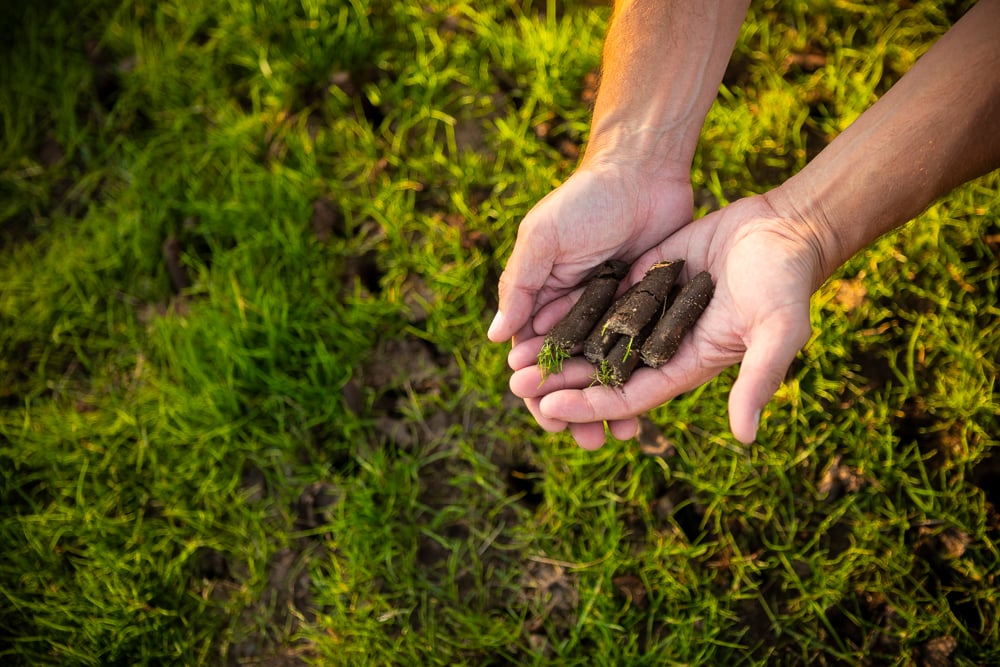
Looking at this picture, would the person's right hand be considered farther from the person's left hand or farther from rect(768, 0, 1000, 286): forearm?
rect(768, 0, 1000, 286): forearm

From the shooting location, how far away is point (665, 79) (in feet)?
8.69

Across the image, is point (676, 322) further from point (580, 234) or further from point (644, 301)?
point (580, 234)

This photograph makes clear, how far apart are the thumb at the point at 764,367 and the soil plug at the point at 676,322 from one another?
0.35 meters

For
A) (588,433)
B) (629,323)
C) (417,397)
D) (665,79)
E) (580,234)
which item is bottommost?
(417,397)

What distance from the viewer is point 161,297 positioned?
10.7 feet

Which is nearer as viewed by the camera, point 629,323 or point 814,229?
point 814,229

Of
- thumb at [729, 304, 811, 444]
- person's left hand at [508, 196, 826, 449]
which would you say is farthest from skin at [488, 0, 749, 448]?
thumb at [729, 304, 811, 444]

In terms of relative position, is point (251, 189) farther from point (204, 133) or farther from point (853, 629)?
point (853, 629)

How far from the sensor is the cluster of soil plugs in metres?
2.20

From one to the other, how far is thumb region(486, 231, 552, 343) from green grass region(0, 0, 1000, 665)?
1.59 feet

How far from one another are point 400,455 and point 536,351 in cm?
75

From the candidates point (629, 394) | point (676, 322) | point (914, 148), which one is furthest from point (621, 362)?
point (914, 148)

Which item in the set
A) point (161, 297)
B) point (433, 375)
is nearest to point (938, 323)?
point (433, 375)

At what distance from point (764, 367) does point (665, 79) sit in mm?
1362
